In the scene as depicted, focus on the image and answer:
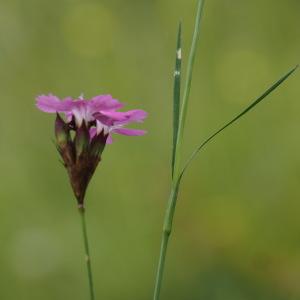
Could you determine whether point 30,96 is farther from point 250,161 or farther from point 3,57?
A: point 250,161

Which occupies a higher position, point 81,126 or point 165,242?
point 81,126

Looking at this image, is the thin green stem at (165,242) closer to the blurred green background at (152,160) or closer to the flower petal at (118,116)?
the flower petal at (118,116)

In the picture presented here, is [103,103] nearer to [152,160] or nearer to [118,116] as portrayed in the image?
[118,116]

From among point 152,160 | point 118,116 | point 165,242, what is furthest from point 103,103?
point 152,160

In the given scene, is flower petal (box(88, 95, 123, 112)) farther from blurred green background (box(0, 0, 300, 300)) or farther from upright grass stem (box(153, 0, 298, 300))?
blurred green background (box(0, 0, 300, 300))

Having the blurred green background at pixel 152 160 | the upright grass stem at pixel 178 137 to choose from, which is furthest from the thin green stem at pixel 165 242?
the blurred green background at pixel 152 160

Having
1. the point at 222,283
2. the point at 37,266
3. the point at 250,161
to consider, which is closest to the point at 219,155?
the point at 250,161
